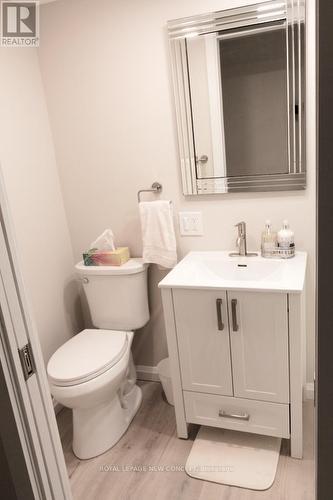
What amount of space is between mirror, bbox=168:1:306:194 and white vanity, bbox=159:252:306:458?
1.48 ft

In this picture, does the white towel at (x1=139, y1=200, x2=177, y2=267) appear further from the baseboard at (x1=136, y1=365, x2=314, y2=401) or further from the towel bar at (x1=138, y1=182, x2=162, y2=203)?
the baseboard at (x1=136, y1=365, x2=314, y2=401)

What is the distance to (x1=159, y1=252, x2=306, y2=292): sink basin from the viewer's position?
1687 mm

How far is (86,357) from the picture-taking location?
1.98m

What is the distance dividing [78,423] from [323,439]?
5.01 feet

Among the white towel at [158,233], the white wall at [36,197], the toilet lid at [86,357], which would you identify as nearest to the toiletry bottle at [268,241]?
the white towel at [158,233]

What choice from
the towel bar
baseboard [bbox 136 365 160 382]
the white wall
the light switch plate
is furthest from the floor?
the towel bar

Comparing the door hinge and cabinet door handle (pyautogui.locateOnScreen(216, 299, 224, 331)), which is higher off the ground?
the door hinge

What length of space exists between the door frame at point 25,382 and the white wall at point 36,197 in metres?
1.15

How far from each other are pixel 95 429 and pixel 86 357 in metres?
0.36

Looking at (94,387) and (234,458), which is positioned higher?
(94,387)

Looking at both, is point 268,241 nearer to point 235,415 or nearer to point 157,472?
point 235,415
